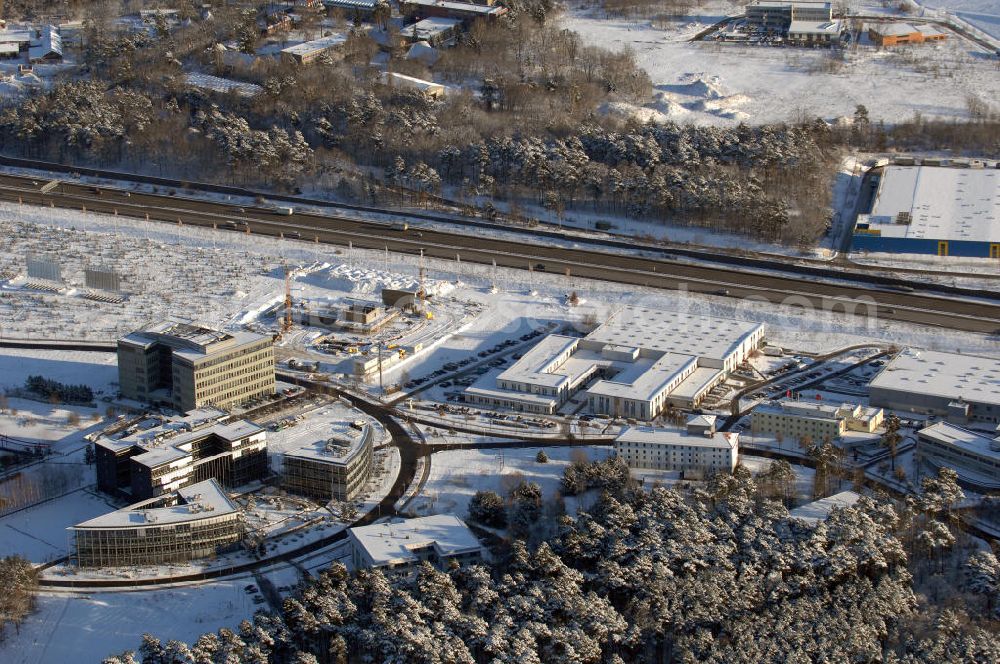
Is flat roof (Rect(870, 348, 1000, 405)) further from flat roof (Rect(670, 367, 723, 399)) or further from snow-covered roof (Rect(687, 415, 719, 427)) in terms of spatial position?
snow-covered roof (Rect(687, 415, 719, 427))

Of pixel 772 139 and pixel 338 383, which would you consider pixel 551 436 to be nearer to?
pixel 338 383

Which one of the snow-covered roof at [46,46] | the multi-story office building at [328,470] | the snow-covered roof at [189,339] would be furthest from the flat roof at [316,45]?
the multi-story office building at [328,470]

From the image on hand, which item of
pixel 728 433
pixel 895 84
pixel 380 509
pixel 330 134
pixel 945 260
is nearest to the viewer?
pixel 380 509

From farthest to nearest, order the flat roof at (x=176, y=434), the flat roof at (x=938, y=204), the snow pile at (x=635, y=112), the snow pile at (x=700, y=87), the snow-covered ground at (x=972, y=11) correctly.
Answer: the snow-covered ground at (x=972, y=11), the snow pile at (x=700, y=87), the snow pile at (x=635, y=112), the flat roof at (x=938, y=204), the flat roof at (x=176, y=434)

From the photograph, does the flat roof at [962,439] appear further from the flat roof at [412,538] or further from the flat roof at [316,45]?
the flat roof at [316,45]

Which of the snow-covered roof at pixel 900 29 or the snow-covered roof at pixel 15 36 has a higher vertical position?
the snow-covered roof at pixel 900 29

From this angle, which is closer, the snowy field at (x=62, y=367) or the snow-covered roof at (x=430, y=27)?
the snowy field at (x=62, y=367)

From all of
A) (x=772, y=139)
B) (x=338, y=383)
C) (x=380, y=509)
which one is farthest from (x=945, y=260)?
(x=380, y=509)
